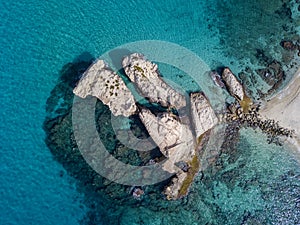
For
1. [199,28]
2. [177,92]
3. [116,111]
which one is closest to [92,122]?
[116,111]

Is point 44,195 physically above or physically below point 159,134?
above

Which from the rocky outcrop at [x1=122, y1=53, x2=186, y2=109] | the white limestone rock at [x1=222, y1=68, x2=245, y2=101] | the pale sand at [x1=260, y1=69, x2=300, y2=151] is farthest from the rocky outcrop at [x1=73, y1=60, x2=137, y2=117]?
the pale sand at [x1=260, y1=69, x2=300, y2=151]

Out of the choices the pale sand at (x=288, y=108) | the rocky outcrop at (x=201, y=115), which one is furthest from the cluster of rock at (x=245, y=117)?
the rocky outcrop at (x=201, y=115)

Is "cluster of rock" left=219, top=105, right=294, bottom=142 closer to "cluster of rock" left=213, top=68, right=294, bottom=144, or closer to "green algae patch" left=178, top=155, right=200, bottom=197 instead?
"cluster of rock" left=213, top=68, right=294, bottom=144

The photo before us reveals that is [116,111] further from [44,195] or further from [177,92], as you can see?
[44,195]

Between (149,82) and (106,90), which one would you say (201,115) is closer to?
(149,82)

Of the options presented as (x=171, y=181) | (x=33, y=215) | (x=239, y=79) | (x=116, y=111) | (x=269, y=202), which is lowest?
(x=269, y=202)

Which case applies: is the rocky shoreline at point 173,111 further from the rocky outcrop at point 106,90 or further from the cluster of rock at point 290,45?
the cluster of rock at point 290,45
